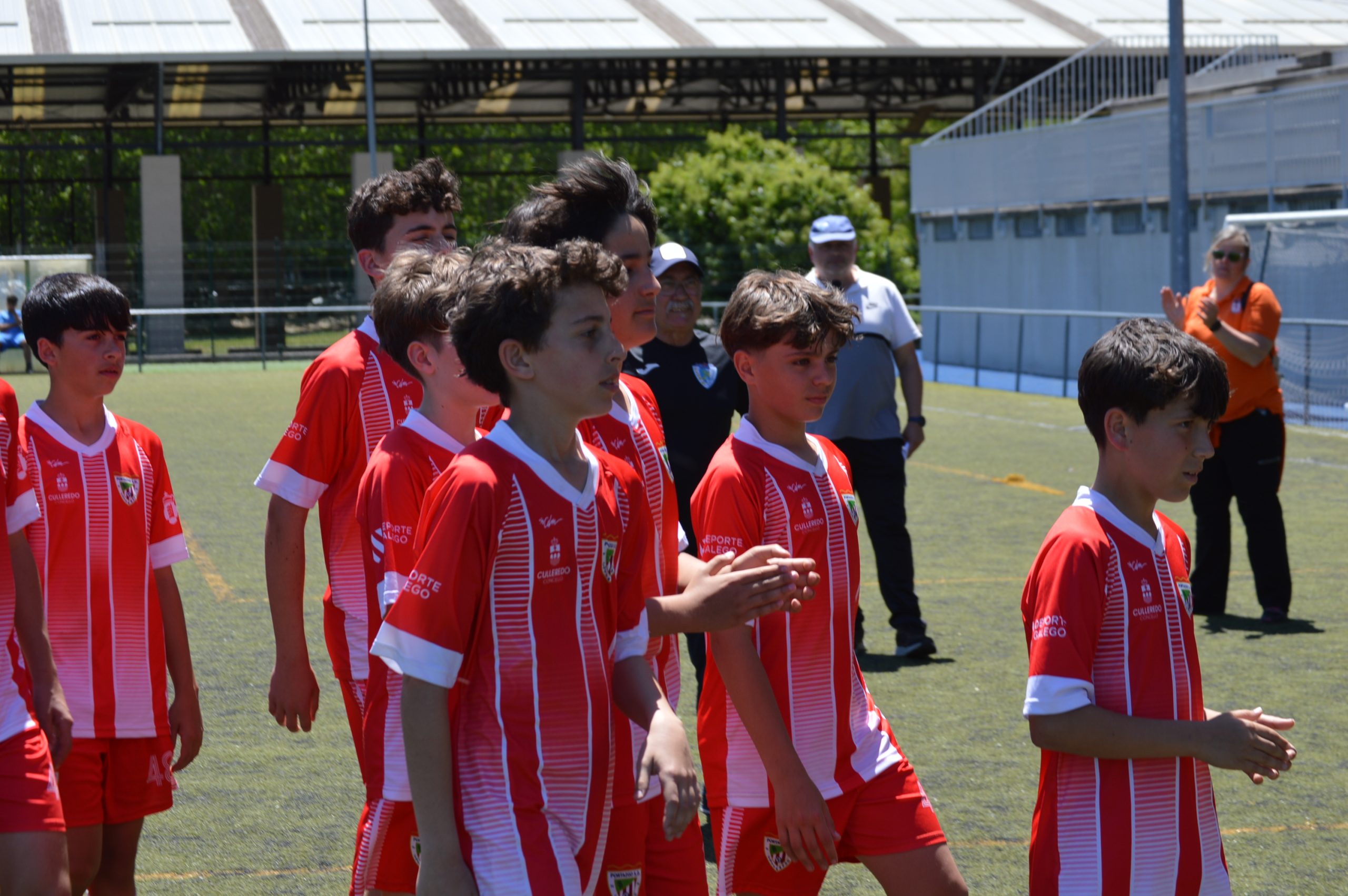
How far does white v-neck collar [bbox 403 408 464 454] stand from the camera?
3.29 m

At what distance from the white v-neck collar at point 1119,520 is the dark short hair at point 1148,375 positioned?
11 cm

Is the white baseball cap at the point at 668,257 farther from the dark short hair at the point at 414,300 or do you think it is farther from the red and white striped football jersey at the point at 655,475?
the dark short hair at the point at 414,300

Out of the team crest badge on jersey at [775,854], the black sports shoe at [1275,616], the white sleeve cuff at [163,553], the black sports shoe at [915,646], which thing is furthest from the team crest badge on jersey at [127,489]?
the black sports shoe at [1275,616]

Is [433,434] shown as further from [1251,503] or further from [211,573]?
A: [211,573]

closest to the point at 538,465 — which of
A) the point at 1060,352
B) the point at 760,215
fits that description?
the point at 1060,352

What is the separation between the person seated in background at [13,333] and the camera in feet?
95.2

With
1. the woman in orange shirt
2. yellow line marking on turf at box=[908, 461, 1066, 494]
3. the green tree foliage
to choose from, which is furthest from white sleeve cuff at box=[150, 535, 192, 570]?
the green tree foliage

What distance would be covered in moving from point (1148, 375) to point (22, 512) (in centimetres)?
237

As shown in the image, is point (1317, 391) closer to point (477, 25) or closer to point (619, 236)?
point (619, 236)

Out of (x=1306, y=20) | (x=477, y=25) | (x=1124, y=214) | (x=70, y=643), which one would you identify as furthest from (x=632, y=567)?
(x=1306, y=20)

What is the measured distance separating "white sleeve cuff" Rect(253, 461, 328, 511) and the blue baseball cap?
4556 millimetres

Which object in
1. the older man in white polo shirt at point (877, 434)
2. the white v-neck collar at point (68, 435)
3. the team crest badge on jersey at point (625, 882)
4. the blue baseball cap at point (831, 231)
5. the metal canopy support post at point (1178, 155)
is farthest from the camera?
the metal canopy support post at point (1178, 155)

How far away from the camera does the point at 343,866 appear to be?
16.7 feet

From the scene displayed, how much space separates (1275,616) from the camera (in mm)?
8359
